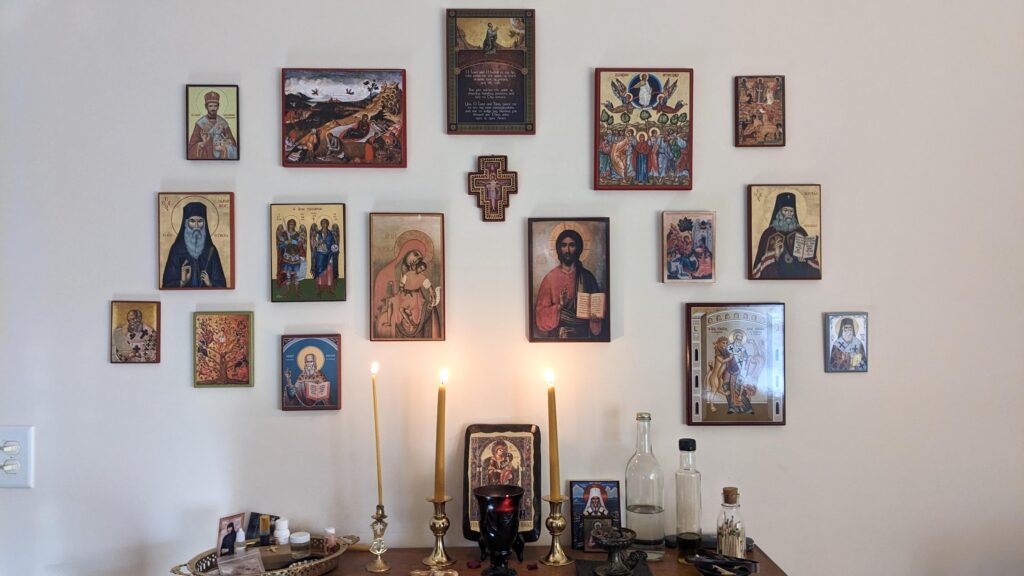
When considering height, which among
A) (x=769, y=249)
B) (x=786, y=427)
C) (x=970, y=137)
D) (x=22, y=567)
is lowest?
(x=22, y=567)

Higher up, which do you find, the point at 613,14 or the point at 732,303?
the point at 613,14

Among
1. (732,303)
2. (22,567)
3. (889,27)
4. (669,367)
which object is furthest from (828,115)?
(22,567)

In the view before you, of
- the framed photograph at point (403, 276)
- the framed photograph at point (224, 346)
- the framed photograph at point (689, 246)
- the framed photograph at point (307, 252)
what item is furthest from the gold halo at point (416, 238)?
the framed photograph at point (689, 246)

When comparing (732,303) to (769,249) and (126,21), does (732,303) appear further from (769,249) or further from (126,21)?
(126,21)

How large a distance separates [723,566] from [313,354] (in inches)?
35.9

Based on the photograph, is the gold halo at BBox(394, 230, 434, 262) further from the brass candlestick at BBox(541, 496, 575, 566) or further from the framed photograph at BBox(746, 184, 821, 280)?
the framed photograph at BBox(746, 184, 821, 280)

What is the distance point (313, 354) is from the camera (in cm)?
161

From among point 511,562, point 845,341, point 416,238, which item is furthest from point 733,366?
point 416,238

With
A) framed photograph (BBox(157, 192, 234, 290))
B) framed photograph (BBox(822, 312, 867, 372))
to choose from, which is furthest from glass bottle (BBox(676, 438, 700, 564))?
framed photograph (BBox(157, 192, 234, 290))

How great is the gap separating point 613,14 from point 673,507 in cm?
106

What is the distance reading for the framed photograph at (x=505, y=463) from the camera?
1.58 meters

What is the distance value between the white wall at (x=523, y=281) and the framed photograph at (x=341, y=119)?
0.03m

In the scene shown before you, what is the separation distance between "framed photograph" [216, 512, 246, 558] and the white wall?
0.11 metres

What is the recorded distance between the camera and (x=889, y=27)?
1.65 m
